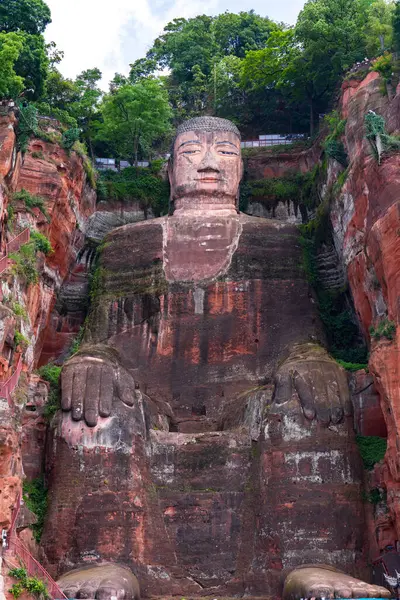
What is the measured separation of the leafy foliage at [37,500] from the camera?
19.6 metres

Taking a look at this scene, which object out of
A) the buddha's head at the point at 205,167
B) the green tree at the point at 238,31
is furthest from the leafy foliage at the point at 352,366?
the green tree at the point at 238,31

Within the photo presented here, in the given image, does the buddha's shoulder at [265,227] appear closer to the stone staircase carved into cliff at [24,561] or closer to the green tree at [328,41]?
the green tree at [328,41]

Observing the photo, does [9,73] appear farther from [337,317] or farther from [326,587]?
[326,587]

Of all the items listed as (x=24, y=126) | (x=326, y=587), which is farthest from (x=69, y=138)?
(x=326, y=587)

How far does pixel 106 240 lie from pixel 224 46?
709 inches

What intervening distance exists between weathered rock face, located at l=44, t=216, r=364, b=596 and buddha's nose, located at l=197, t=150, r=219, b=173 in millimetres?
4722

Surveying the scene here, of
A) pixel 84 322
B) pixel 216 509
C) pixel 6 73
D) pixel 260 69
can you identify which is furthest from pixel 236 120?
pixel 216 509

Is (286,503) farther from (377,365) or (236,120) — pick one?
(236,120)

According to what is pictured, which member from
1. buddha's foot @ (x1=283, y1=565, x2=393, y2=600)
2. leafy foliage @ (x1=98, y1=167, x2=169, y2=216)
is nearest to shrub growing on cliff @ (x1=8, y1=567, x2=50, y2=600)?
buddha's foot @ (x1=283, y1=565, x2=393, y2=600)

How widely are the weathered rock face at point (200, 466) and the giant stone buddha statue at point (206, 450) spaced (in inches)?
1.1

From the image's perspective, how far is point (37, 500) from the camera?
20156 mm

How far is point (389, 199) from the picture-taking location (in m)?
20.8

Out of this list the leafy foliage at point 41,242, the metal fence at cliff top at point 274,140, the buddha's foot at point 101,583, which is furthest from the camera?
A: the metal fence at cliff top at point 274,140

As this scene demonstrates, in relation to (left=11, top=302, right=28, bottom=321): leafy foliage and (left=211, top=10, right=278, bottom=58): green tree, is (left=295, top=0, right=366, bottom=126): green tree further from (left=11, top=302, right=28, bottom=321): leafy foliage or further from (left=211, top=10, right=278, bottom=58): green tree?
(left=11, top=302, right=28, bottom=321): leafy foliage
